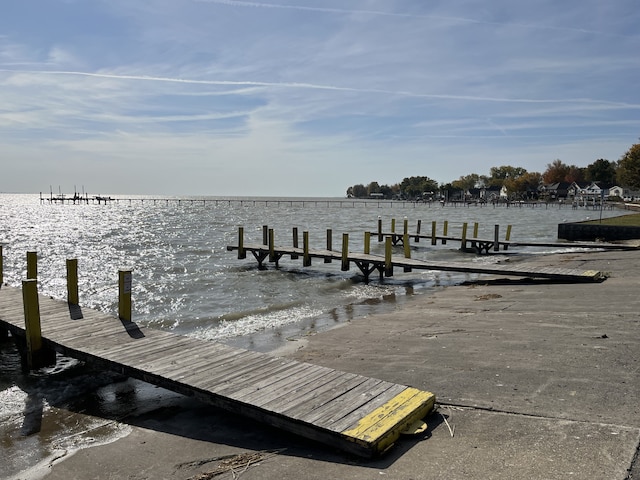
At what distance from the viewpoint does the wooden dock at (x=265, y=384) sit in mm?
5117

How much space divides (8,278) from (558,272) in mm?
22294

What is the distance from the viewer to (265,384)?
20.6ft

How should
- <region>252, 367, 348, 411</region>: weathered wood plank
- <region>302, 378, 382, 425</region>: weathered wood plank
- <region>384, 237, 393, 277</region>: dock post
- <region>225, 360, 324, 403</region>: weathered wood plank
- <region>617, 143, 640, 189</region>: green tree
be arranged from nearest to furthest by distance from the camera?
1. <region>302, 378, 382, 425</region>: weathered wood plank
2. <region>252, 367, 348, 411</region>: weathered wood plank
3. <region>225, 360, 324, 403</region>: weathered wood plank
4. <region>384, 237, 393, 277</region>: dock post
5. <region>617, 143, 640, 189</region>: green tree

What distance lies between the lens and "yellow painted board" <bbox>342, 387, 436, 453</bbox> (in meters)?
4.83

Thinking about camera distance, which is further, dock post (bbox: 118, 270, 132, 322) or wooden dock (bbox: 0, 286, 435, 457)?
dock post (bbox: 118, 270, 132, 322)

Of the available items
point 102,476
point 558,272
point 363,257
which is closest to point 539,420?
point 102,476

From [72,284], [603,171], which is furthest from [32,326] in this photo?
[603,171]

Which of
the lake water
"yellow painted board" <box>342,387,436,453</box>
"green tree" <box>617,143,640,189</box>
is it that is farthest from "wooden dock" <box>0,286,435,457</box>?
"green tree" <box>617,143,640,189</box>

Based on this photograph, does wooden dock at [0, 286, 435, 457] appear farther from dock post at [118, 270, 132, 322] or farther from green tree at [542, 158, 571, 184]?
green tree at [542, 158, 571, 184]

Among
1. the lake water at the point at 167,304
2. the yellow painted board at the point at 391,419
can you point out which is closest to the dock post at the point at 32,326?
the lake water at the point at 167,304

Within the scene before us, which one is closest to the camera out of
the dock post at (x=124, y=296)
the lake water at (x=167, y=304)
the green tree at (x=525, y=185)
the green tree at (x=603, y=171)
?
the lake water at (x=167, y=304)

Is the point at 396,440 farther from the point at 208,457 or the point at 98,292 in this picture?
the point at 98,292

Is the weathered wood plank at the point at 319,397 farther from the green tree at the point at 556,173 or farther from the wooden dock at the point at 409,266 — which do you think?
the green tree at the point at 556,173

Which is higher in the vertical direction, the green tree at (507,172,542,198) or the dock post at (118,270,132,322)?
the green tree at (507,172,542,198)
